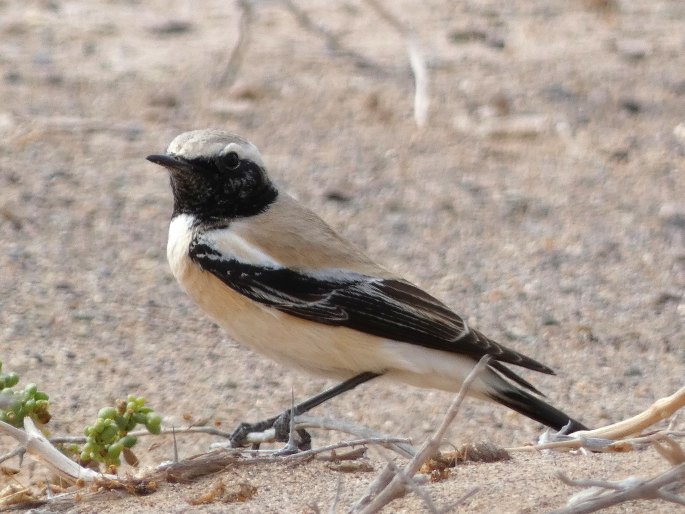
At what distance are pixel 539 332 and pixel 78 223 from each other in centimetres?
300

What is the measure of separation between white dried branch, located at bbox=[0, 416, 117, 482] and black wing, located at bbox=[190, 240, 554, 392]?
112 centimetres

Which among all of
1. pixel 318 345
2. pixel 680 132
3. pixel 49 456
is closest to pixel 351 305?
pixel 318 345

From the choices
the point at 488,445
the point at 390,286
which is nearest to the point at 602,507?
the point at 488,445

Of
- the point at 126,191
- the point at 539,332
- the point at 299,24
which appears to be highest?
the point at 299,24

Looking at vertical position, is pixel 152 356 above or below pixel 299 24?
below

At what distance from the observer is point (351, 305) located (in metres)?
5.61

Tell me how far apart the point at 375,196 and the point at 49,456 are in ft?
14.6

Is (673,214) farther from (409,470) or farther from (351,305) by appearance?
(409,470)

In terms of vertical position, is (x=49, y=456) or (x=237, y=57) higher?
(x=237, y=57)

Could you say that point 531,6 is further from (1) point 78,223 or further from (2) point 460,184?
(1) point 78,223

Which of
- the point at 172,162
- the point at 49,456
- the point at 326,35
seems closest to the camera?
the point at 49,456

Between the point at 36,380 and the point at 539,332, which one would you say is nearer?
the point at 36,380

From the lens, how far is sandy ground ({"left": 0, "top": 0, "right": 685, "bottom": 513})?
6.44m

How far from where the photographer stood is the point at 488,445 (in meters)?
4.92
